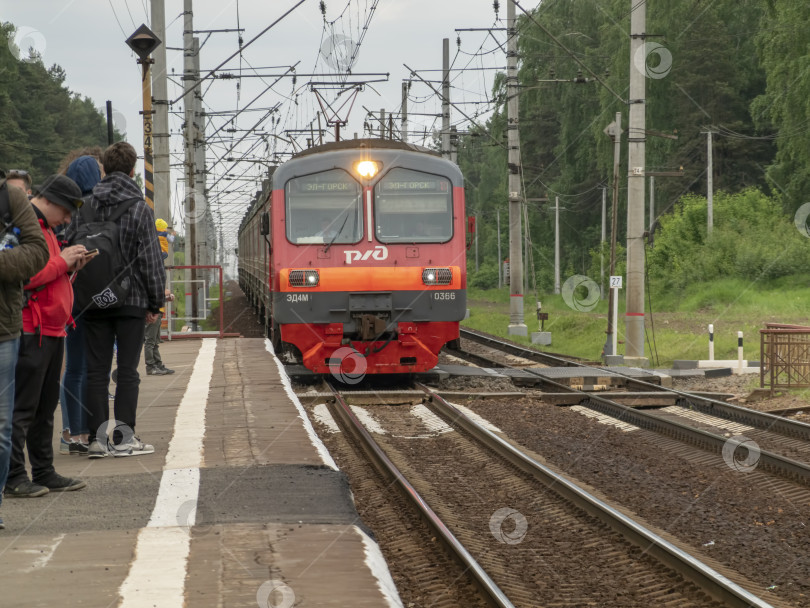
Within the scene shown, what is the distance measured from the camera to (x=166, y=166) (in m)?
16.7

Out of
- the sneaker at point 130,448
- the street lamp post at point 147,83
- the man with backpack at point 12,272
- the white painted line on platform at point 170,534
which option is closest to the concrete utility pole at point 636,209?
the street lamp post at point 147,83

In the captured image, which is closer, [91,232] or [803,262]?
[91,232]

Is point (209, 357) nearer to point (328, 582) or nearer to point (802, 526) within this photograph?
point (802, 526)

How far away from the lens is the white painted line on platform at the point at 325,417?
11.1 m

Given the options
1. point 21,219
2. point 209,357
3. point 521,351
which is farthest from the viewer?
point 521,351

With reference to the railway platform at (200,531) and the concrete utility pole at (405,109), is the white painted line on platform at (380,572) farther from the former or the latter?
the concrete utility pole at (405,109)

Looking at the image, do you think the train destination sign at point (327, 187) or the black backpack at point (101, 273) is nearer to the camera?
the black backpack at point (101, 273)

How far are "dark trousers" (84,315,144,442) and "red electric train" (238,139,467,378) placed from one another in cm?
722

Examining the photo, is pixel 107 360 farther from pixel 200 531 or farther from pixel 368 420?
pixel 368 420

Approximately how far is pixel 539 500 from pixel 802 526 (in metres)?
1.72

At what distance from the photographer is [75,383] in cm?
676

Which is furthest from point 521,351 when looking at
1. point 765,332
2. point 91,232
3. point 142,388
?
point 91,232

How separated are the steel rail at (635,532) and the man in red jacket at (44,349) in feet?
10.3

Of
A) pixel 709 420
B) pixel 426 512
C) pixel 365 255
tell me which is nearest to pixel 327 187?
pixel 365 255
